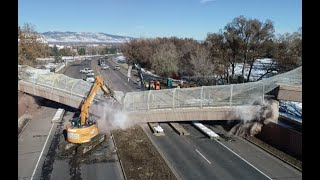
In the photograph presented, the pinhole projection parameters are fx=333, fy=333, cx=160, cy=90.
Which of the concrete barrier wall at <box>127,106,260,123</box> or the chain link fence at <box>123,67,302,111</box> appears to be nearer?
the chain link fence at <box>123,67,302,111</box>

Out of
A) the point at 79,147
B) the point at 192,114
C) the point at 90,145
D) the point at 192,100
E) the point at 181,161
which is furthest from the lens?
the point at 192,100

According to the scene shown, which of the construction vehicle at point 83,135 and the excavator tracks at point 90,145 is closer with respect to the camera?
the excavator tracks at point 90,145

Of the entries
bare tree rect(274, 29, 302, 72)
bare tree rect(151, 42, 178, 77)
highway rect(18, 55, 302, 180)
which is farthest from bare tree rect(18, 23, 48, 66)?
bare tree rect(274, 29, 302, 72)

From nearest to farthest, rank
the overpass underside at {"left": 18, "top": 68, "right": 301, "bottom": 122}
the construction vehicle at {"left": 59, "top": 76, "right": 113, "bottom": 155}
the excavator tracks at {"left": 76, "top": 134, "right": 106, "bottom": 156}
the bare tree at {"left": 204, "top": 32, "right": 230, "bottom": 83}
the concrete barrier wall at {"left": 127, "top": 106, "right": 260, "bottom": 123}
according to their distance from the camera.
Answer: the excavator tracks at {"left": 76, "top": 134, "right": 106, "bottom": 156}, the construction vehicle at {"left": 59, "top": 76, "right": 113, "bottom": 155}, the overpass underside at {"left": 18, "top": 68, "right": 301, "bottom": 122}, the concrete barrier wall at {"left": 127, "top": 106, "right": 260, "bottom": 123}, the bare tree at {"left": 204, "top": 32, "right": 230, "bottom": 83}

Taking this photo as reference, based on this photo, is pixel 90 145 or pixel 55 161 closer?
pixel 55 161

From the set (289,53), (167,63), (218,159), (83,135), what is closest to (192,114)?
(218,159)

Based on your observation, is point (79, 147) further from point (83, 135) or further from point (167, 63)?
point (167, 63)

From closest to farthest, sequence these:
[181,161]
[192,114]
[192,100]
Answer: [181,161] < [192,114] < [192,100]

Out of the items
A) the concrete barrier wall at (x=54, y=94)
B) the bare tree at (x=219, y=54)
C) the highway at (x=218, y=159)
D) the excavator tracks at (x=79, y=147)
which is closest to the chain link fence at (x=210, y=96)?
the highway at (x=218, y=159)

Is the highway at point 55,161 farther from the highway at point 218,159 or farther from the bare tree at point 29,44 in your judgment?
the bare tree at point 29,44

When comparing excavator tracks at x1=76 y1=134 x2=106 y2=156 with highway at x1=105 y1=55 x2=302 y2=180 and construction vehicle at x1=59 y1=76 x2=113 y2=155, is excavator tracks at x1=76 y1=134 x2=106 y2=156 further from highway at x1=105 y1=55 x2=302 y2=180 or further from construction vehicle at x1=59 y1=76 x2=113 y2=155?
highway at x1=105 y1=55 x2=302 y2=180

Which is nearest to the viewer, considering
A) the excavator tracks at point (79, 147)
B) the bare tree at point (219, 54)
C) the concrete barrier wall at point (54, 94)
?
the excavator tracks at point (79, 147)

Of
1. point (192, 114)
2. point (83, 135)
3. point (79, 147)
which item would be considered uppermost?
point (192, 114)
